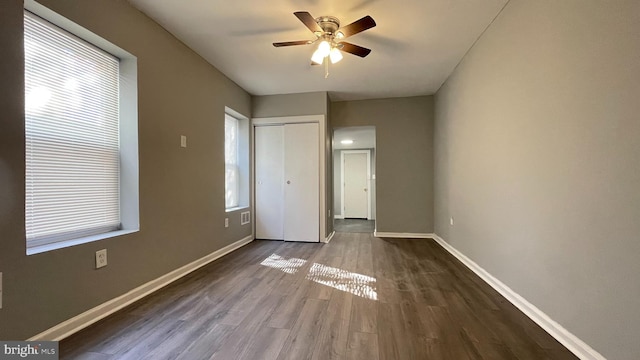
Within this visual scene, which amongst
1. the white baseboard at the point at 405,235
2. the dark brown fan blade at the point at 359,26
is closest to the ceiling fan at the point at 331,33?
the dark brown fan blade at the point at 359,26

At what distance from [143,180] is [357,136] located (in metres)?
4.64

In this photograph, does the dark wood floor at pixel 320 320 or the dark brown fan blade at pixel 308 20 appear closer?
the dark wood floor at pixel 320 320

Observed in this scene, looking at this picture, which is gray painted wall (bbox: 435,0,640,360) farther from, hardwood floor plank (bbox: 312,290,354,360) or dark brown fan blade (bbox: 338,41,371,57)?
hardwood floor plank (bbox: 312,290,354,360)

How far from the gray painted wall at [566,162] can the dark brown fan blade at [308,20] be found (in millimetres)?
1541

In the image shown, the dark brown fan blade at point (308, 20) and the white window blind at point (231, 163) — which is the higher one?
the dark brown fan blade at point (308, 20)

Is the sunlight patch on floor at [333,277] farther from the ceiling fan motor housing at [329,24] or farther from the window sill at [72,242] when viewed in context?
the ceiling fan motor housing at [329,24]

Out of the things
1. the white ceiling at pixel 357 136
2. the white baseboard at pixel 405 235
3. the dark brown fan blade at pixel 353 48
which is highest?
the dark brown fan blade at pixel 353 48

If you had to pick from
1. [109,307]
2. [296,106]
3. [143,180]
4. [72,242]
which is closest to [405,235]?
[296,106]

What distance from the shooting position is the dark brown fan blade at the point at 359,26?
207cm

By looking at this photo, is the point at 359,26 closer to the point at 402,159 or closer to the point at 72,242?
the point at 72,242

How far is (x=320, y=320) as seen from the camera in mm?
1857

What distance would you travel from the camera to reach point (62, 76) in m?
1.82

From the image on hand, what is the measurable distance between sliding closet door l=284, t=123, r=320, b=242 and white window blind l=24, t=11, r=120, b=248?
2497mm

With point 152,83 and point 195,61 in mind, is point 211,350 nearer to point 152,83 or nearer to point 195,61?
point 152,83
